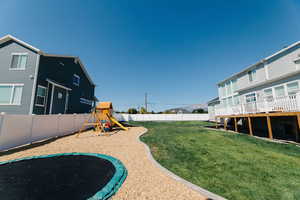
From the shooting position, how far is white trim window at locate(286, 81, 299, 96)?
8586 mm

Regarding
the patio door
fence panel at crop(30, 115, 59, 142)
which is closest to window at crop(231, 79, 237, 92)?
fence panel at crop(30, 115, 59, 142)

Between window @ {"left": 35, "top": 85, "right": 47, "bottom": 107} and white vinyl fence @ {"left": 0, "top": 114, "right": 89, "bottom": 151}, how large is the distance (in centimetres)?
408

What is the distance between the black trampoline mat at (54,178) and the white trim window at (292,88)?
42.8 ft

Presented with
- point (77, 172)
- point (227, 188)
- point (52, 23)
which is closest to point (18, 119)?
point (77, 172)

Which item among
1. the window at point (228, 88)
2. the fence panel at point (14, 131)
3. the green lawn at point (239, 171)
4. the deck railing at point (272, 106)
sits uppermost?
the window at point (228, 88)

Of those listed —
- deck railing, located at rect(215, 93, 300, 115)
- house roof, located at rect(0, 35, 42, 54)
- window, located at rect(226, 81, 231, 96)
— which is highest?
house roof, located at rect(0, 35, 42, 54)

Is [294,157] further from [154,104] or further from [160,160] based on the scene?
[154,104]

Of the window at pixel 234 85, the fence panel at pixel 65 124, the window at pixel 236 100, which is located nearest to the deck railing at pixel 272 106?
the window at pixel 236 100

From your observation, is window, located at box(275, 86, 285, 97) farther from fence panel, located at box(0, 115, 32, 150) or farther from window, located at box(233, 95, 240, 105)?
fence panel, located at box(0, 115, 32, 150)

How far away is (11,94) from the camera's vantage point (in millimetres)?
10164

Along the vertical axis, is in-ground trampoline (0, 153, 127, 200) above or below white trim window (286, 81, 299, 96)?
below

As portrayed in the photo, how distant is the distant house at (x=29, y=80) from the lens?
10039 mm

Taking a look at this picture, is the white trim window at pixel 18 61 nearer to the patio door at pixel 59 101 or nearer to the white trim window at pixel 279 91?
the patio door at pixel 59 101

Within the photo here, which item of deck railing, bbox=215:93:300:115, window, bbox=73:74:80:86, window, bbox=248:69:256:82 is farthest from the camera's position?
window, bbox=73:74:80:86
